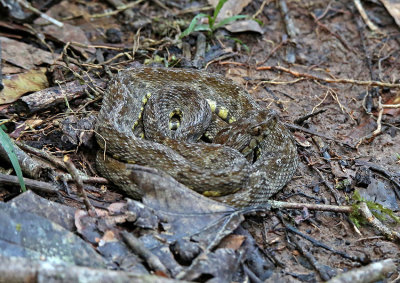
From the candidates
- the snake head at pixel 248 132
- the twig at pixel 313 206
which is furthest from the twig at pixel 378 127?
the twig at pixel 313 206

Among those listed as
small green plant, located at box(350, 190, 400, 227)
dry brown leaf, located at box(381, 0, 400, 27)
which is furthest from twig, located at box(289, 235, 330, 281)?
dry brown leaf, located at box(381, 0, 400, 27)

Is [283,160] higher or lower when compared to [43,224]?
lower

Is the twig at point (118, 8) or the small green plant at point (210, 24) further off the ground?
the twig at point (118, 8)

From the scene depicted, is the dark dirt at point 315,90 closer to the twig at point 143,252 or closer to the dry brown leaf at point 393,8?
the dry brown leaf at point 393,8

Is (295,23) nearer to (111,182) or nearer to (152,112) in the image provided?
(152,112)

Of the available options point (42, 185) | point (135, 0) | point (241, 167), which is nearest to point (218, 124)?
point (241, 167)

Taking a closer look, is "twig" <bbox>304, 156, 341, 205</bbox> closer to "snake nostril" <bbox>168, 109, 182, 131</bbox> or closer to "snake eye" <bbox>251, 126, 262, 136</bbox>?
"snake eye" <bbox>251, 126, 262, 136</bbox>
